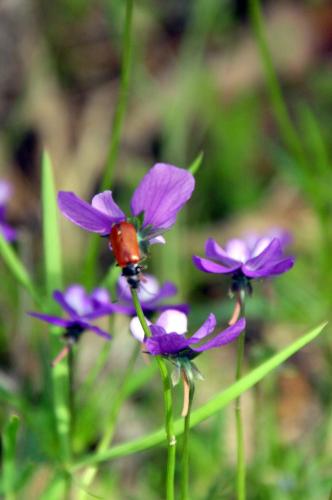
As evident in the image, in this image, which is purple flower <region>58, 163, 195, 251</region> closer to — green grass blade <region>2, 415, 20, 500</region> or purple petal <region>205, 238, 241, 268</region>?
purple petal <region>205, 238, 241, 268</region>

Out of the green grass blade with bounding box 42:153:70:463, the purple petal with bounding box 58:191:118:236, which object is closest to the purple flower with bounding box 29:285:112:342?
the green grass blade with bounding box 42:153:70:463

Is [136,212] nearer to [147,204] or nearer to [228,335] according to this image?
[147,204]

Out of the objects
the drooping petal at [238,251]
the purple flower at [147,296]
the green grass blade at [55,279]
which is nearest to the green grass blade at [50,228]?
the green grass blade at [55,279]

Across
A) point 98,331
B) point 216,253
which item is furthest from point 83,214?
point 98,331

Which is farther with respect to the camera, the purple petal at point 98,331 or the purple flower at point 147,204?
the purple petal at point 98,331

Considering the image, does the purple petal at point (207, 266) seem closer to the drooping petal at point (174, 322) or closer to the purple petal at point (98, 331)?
the drooping petal at point (174, 322)

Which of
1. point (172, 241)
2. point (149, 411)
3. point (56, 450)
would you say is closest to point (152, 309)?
point (56, 450)
